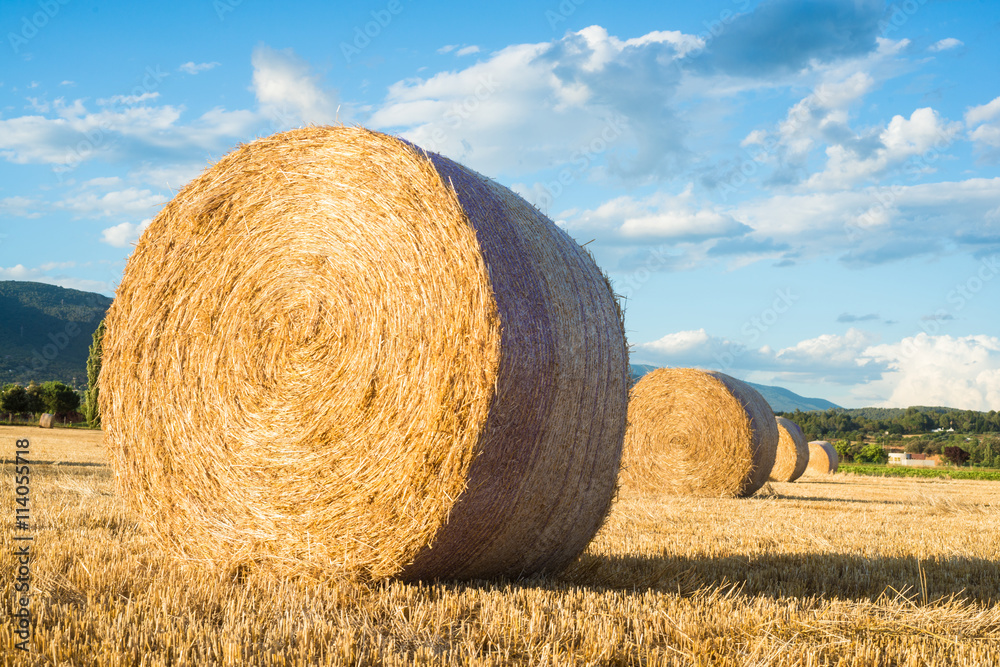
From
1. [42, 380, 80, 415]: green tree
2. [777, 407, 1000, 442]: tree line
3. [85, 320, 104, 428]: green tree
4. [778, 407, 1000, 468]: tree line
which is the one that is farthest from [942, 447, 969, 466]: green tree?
[42, 380, 80, 415]: green tree

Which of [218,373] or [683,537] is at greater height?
[218,373]

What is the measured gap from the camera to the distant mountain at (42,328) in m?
56.8

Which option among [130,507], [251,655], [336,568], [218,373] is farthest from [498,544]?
[130,507]

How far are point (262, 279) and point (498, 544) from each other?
222 cm

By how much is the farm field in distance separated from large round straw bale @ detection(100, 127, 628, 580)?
0.35 m

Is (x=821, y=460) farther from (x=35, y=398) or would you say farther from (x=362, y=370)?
(x=35, y=398)

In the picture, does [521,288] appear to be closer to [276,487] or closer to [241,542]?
[276,487]

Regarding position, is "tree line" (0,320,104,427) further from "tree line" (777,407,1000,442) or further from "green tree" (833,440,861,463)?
"tree line" (777,407,1000,442)

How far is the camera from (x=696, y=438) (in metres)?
12.4

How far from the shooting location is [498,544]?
443cm

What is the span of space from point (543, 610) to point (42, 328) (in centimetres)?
7377

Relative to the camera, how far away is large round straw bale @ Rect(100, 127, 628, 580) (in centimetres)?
407

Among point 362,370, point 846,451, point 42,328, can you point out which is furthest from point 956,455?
point 42,328

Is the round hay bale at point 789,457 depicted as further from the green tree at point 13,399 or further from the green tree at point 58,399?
the green tree at point 13,399
